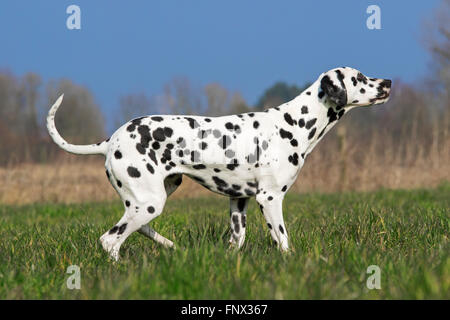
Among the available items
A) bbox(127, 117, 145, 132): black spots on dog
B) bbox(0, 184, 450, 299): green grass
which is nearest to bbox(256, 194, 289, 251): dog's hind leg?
bbox(0, 184, 450, 299): green grass

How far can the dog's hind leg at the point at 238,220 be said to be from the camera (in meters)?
4.98

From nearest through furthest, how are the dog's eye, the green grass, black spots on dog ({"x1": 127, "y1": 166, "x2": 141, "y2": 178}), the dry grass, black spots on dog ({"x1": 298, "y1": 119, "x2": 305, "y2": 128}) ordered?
the green grass, black spots on dog ({"x1": 127, "y1": 166, "x2": 141, "y2": 178}), black spots on dog ({"x1": 298, "y1": 119, "x2": 305, "y2": 128}), the dog's eye, the dry grass

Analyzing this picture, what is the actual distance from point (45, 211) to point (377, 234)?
7061 mm

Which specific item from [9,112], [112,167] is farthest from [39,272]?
[9,112]

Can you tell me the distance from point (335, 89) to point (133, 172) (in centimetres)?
201

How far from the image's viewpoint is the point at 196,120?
4.66 m

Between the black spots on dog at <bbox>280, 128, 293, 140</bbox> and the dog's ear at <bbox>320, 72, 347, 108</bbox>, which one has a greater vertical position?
the dog's ear at <bbox>320, 72, 347, 108</bbox>

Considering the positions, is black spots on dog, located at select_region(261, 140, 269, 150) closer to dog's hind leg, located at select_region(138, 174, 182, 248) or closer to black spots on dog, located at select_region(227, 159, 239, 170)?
black spots on dog, located at select_region(227, 159, 239, 170)

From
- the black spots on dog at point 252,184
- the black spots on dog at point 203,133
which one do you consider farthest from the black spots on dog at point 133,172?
the black spots on dog at point 252,184

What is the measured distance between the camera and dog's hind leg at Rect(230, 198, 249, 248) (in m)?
4.98

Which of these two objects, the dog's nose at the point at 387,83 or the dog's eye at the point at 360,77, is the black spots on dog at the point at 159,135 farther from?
the dog's nose at the point at 387,83

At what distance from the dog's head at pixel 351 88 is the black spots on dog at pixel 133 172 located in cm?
188

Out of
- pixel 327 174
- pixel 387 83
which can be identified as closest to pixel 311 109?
pixel 387 83
